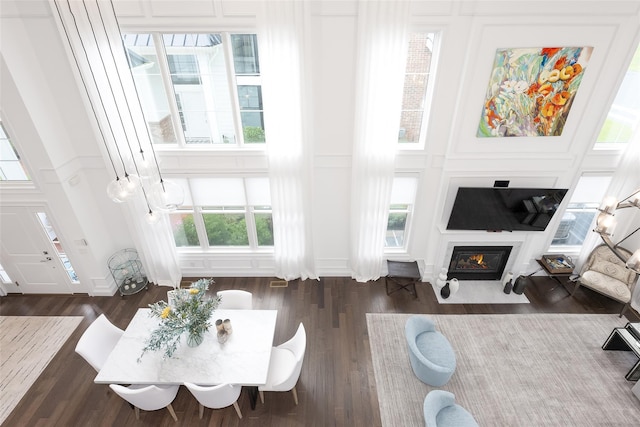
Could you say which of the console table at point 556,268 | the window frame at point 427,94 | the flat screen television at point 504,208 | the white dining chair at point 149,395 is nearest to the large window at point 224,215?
the window frame at point 427,94

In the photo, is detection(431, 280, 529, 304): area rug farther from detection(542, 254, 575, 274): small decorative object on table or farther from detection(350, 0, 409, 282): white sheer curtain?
detection(350, 0, 409, 282): white sheer curtain

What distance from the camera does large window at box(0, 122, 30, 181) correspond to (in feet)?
16.3

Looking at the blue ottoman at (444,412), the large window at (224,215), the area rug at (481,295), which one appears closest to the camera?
the blue ottoman at (444,412)

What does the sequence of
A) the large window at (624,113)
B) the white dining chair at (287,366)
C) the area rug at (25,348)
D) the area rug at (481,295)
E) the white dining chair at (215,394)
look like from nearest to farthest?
the white dining chair at (215,394) → the white dining chair at (287,366) → the area rug at (25,348) → the large window at (624,113) → the area rug at (481,295)

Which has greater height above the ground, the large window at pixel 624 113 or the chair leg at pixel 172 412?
the large window at pixel 624 113

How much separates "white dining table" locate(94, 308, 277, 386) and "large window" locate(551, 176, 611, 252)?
566 cm

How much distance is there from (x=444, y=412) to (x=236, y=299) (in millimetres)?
3087

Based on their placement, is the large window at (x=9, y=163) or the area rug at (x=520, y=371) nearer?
the area rug at (x=520, y=371)

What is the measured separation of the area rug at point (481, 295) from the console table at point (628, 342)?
4.09 ft

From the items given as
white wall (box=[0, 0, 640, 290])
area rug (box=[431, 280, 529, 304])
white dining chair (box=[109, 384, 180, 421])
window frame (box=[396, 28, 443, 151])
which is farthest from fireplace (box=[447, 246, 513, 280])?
white dining chair (box=[109, 384, 180, 421])

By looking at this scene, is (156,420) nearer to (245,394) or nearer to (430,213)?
(245,394)

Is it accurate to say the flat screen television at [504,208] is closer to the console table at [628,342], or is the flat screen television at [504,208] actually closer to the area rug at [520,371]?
the area rug at [520,371]

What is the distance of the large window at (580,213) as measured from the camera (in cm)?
583

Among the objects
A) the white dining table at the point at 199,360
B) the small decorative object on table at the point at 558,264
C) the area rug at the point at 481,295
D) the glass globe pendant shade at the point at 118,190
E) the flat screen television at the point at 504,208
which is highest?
the glass globe pendant shade at the point at 118,190
